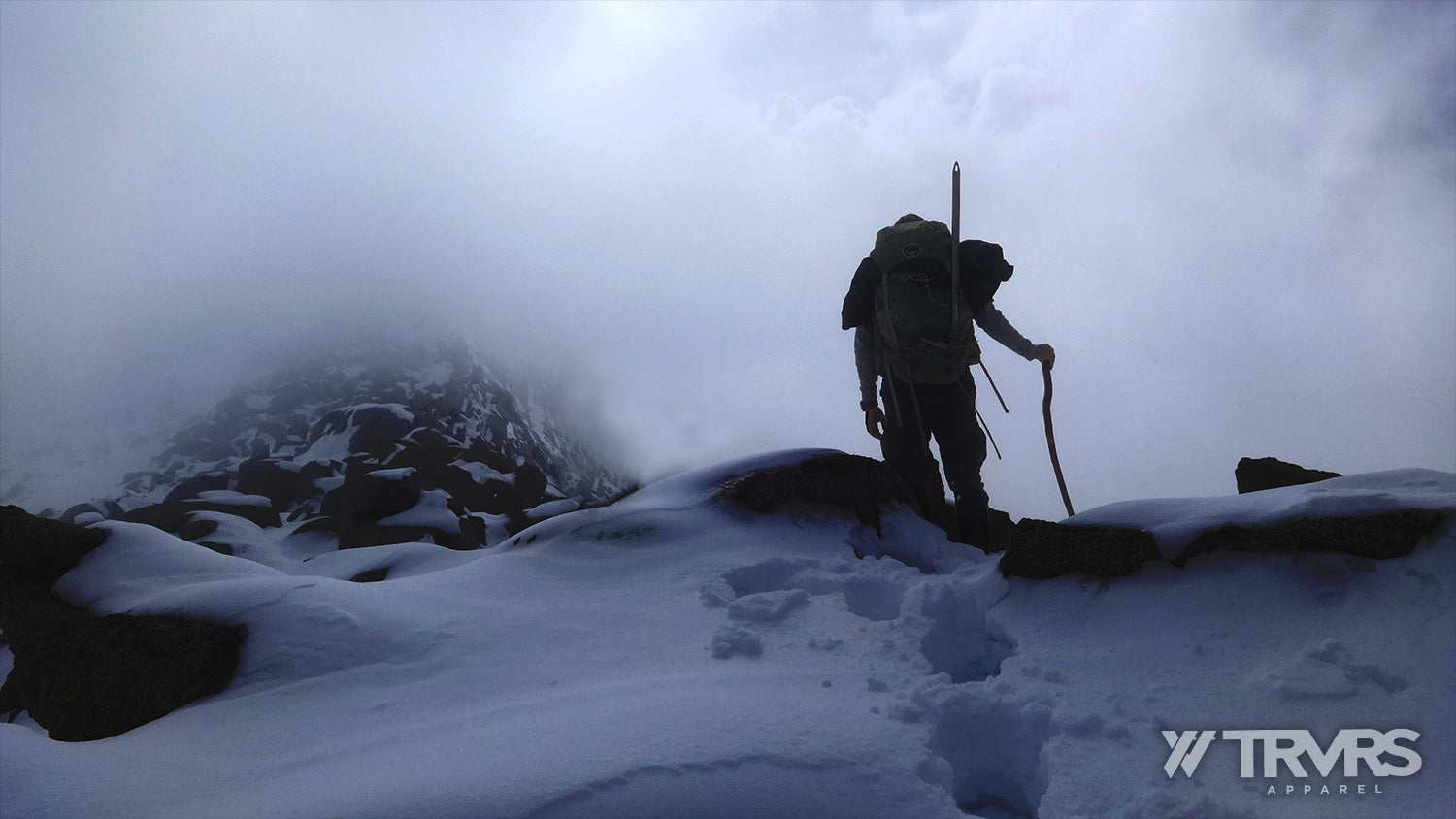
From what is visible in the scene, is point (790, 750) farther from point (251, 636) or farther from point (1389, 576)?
point (251, 636)

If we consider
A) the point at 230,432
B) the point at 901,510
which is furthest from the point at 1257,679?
the point at 230,432

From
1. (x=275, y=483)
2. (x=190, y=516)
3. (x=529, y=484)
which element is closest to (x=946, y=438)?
(x=190, y=516)

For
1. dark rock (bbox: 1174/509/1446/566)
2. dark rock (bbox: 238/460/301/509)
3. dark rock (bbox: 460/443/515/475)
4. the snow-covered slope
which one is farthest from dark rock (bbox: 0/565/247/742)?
dark rock (bbox: 238/460/301/509)

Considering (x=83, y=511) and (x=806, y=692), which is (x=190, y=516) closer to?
(x=83, y=511)

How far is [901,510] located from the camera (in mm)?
6379

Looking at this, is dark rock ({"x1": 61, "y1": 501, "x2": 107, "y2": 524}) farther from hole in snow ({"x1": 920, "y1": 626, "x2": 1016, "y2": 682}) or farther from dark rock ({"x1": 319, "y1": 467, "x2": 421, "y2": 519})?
hole in snow ({"x1": 920, "y1": 626, "x2": 1016, "y2": 682})

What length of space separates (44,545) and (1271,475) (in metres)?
10.6

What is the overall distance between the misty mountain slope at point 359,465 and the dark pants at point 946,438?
22.5 feet

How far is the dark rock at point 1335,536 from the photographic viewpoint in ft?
10.5

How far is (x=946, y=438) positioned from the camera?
6.57 m

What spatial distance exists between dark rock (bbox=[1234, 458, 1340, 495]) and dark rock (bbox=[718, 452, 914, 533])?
10.5 ft

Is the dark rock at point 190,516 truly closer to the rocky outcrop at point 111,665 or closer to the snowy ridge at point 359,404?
the rocky outcrop at point 111,665

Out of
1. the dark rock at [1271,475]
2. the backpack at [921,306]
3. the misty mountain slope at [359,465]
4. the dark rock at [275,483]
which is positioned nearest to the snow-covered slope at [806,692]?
the backpack at [921,306]

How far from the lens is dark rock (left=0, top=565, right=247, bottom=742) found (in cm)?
371
